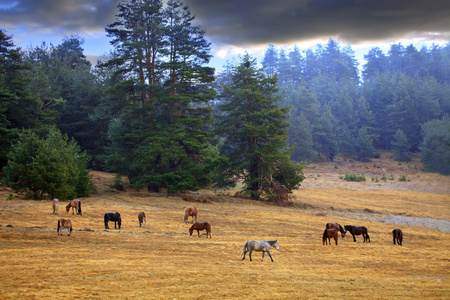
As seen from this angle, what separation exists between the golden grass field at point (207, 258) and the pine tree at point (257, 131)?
20.1 feet

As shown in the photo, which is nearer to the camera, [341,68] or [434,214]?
[434,214]

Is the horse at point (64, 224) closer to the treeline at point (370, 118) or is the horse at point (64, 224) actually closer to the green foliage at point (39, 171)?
the green foliage at point (39, 171)

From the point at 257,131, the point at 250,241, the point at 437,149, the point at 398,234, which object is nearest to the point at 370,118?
the point at 437,149

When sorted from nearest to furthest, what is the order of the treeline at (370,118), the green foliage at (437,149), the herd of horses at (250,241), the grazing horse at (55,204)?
1. the herd of horses at (250,241)
2. the grazing horse at (55,204)
3. the green foliage at (437,149)
4. the treeline at (370,118)

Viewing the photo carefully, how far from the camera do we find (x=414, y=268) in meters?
13.0

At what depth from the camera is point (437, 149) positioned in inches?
2126

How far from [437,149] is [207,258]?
52.8 meters

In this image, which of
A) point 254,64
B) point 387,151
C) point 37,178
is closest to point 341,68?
point 387,151

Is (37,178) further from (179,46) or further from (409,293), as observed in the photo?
(409,293)

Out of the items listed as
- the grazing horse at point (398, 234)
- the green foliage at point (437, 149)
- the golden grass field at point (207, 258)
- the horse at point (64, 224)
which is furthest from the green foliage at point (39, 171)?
the green foliage at point (437, 149)

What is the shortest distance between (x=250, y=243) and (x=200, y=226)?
15.0 ft

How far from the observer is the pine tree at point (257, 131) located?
33.3 meters

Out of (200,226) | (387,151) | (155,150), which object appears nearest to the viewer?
(200,226)

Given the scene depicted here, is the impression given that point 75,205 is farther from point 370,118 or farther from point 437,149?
point 370,118
